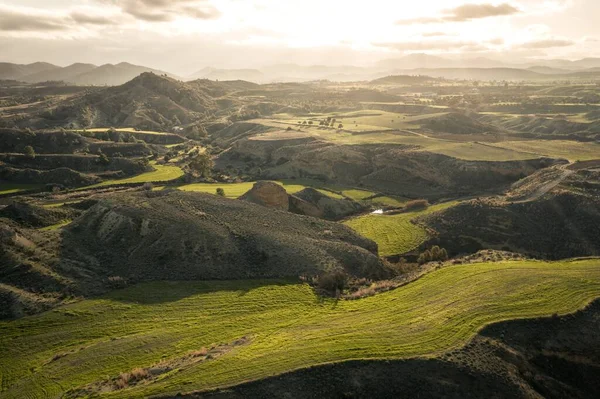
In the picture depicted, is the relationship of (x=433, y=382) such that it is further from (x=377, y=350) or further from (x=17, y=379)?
(x=17, y=379)

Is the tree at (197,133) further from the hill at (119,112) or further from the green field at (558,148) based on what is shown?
the green field at (558,148)

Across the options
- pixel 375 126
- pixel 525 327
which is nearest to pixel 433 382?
pixel 525 327

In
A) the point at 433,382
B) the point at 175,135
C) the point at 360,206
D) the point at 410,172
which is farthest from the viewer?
the point at 175,135

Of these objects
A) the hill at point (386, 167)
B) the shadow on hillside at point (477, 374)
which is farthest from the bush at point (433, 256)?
the hill at point (386, 167)

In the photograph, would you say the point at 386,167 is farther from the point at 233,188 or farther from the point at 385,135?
the point at 233,188

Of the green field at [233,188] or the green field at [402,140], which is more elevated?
the green field at [402,140]

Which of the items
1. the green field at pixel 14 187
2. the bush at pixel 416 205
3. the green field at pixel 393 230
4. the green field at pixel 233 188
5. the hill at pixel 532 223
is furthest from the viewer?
the green field at pixel 233 188

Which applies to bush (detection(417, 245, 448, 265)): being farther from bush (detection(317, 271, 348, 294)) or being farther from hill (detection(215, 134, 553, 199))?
hill (detection(215, 134, 553, 199))

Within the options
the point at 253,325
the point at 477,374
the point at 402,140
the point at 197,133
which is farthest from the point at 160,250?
the point at 197,133
